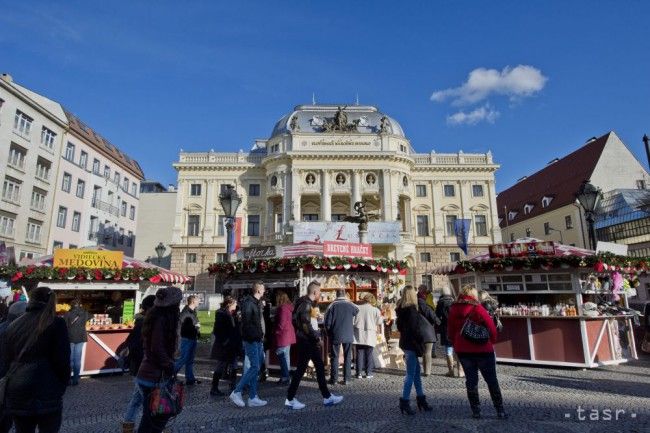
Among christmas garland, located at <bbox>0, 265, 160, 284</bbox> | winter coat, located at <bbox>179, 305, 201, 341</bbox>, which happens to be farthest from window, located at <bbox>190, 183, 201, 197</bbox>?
winter coat, located at <bbox>179, 305, 201, 341</bbox>

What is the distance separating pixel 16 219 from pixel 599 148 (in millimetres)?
55651

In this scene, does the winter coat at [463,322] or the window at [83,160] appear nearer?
the winter coat at [463,322]

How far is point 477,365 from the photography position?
6.01 m

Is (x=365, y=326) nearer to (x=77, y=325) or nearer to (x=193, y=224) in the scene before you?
(x=77, y=325)

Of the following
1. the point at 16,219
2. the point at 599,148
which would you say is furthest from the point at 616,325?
the point at 599,148

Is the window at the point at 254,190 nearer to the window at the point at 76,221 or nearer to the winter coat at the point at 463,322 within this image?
the window at the point at 76,221

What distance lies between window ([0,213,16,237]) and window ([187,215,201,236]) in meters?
15.6

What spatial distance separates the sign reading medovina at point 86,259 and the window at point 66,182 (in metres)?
30.5

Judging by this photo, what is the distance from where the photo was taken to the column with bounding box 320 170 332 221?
41.0 m

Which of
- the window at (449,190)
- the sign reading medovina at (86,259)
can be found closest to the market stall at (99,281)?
the sign reading medovina at (86,259)

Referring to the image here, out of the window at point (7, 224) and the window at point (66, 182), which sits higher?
the window at point (66, 182)

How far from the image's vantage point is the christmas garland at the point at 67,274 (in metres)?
11.1

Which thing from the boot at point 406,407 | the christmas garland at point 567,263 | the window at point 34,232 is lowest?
the boot at point 406,407

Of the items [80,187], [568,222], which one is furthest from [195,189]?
[568,222]
